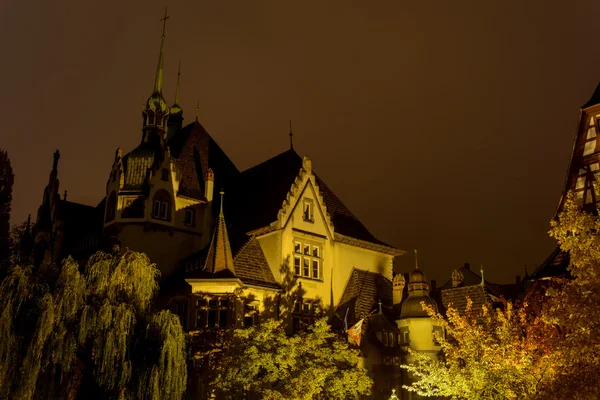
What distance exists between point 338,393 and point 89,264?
12814 millimetres

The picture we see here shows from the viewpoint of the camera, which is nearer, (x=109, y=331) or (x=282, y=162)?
(x=109, y=331)

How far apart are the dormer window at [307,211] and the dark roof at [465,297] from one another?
991 centimetres

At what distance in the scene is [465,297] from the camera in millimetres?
41594

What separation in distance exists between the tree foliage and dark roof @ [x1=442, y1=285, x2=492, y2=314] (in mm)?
5359

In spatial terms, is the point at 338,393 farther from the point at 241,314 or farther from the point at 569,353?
the point at 569,353

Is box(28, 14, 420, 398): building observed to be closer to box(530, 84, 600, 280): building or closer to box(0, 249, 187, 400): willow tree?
box(0, 249, 187, 400): willow tree

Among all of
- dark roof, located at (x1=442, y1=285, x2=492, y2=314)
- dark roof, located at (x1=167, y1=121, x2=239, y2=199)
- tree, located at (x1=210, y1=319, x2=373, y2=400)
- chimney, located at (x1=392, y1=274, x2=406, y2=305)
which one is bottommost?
tree, located at (x1=210, y1=319, x2=373, y2=400)

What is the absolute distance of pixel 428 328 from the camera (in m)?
40.7

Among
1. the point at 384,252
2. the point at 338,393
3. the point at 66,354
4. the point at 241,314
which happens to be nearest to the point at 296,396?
the point at 338,393

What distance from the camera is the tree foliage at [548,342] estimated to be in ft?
69.6

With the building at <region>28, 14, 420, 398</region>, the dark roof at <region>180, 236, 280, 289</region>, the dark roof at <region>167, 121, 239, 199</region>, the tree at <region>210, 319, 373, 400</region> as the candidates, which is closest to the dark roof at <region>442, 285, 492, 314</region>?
the building at <region>28, 14, 420, 398</region>

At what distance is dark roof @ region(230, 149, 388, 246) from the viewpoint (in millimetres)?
43281

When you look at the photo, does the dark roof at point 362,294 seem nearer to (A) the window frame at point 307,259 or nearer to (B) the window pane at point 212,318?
(A) the window frame at point 307,259

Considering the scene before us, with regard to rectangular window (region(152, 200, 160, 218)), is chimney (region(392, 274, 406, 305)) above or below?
below
